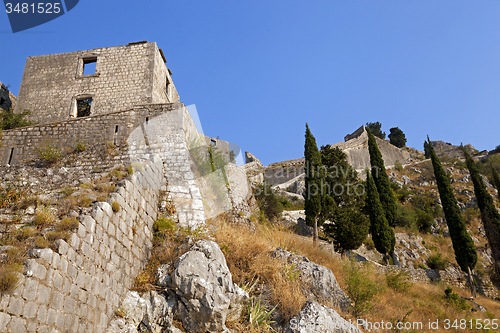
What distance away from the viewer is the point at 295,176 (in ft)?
128

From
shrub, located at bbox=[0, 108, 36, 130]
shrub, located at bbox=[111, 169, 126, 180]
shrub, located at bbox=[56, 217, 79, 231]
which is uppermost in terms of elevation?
shrub, located at bbox=[0, 108, 36, 130]

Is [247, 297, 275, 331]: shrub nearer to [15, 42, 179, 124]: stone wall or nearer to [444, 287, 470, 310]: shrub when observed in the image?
[15, 42, 179, 124]: stone wall

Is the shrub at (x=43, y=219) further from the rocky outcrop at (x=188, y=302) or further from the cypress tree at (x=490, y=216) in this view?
the cypress tree at (x=490, y=216)

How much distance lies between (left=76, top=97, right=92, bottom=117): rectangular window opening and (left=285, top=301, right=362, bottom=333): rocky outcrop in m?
11.0

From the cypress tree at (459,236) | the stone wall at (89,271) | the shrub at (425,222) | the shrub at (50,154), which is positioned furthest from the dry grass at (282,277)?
the shrub at (425,222)

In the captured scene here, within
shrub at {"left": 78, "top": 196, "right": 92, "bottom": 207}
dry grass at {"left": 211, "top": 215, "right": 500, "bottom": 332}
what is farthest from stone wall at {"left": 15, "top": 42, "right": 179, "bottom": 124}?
shrub at {"left": 78, "top": 196, "right": 92, "bottom": 207}

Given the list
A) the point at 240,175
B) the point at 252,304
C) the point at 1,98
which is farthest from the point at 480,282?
the point at 1,98

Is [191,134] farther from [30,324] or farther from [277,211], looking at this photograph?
[277,211]

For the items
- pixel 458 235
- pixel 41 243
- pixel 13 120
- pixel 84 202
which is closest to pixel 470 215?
pixel 458 235

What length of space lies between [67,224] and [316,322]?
14.8ft

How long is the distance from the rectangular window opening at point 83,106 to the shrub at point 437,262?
78.5ft

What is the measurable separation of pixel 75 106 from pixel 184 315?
33.5 feet

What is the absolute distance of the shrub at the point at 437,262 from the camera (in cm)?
2183

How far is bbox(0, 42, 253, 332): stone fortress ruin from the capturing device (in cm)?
386
